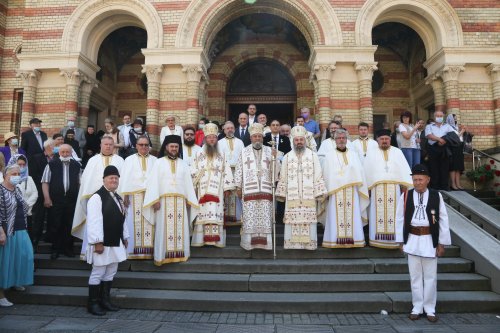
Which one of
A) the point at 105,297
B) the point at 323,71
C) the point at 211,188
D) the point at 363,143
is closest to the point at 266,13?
the point at 323,71

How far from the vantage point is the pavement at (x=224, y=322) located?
4.27 metres

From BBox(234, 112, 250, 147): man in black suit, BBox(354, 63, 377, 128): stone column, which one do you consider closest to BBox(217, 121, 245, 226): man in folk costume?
BBox(234, 112, 250, 147): man in black suit

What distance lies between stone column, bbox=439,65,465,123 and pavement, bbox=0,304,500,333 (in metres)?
8.41

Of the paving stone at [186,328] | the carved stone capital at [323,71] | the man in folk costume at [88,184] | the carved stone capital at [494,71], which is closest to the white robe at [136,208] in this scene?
the man in folk costume at [88,184]

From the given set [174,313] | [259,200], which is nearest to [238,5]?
[259,200]

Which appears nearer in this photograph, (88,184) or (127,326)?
(127,326)

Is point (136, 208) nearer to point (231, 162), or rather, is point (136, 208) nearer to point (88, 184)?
point (88, 184)

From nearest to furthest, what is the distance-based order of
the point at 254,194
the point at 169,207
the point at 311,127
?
the point at 169,207, the point at 254,194, the point at 311,127

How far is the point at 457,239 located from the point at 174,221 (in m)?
4.94

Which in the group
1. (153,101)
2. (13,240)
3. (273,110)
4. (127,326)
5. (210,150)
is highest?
(273,110)

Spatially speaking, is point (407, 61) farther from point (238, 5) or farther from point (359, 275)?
point (359, 275)

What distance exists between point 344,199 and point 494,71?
29.4 ft

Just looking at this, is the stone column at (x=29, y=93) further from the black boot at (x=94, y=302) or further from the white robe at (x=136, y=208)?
the black boot at (x=94, y=302)

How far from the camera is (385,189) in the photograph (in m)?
6.35
